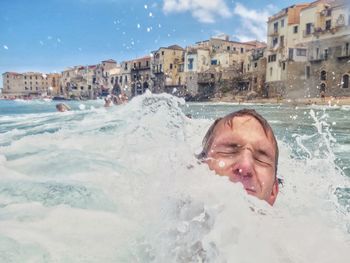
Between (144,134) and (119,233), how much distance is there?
16.5 feet

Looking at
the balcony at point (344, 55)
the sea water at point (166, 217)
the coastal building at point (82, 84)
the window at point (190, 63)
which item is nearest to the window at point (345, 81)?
the balcony at point (344, 55)

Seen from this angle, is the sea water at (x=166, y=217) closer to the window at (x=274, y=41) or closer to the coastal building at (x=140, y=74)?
the window at (x=274, y=41)

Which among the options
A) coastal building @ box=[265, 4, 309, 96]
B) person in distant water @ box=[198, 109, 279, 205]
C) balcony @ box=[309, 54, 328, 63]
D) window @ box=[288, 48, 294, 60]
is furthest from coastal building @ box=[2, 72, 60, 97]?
person in distant water @ box=[198, 109, 279, 205]

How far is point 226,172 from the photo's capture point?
296cm

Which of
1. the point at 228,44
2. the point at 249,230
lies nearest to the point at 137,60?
the point at 228,44

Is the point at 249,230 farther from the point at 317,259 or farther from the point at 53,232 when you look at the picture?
the point at 53,232

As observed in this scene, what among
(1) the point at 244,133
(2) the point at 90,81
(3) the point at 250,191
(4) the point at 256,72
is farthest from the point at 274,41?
(2) the point at 90,81

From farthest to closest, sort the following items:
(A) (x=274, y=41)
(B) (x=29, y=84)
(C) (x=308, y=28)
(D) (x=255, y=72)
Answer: (B) (x=29, y=84) < (D) (x=255, y=72) < (A) (x=274, y=41) < (C) (x=308, y=28)

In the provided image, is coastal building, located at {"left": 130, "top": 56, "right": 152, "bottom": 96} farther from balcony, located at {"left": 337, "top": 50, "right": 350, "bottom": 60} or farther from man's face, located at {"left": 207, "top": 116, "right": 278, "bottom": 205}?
man's face, located at {"left": 207, "top": 116, "right": 278, "bottom": 205}

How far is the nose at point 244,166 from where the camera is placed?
116 inches

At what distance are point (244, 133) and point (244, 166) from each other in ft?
1.29

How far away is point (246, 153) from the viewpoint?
3.04 m

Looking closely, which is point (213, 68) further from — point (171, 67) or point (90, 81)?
point (90, 81)

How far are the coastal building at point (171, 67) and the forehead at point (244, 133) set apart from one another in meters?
68.0
